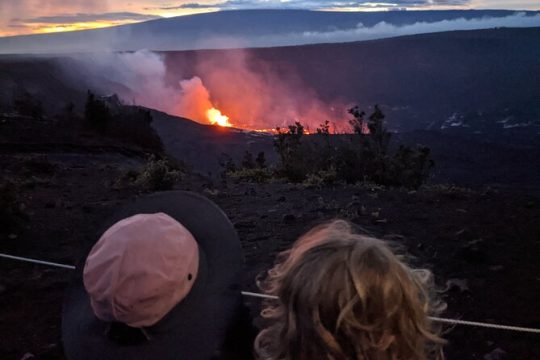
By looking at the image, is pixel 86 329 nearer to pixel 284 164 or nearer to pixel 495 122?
pixel 284 164

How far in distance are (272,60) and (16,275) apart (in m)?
53.5

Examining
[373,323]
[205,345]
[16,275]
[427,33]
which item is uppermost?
[427,33]

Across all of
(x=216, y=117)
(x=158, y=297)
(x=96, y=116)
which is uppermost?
(x=216, y=117)

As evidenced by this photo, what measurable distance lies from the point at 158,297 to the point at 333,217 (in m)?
4.34

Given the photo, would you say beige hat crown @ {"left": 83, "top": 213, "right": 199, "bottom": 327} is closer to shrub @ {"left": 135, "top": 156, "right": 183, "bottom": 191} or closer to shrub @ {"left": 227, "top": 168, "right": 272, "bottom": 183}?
shrub @ {"left": 135, "top": 156, "right": 183, "bottom": 191}

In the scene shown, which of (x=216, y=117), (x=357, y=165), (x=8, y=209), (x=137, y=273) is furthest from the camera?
(x=216, y=117)

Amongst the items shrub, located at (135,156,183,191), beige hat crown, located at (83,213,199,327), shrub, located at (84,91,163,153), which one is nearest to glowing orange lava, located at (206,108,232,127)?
shrub, located at (84,91,163,153)

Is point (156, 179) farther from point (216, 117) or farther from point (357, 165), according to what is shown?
point (216, 117)

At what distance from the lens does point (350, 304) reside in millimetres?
1299

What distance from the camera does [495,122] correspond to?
125 ft

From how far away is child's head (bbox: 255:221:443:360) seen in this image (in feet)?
4.34

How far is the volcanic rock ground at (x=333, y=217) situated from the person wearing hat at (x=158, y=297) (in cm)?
45

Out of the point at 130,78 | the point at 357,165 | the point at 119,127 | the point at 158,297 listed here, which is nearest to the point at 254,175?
the point at 357,165

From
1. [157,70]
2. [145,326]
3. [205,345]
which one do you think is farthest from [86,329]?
[157,70]
